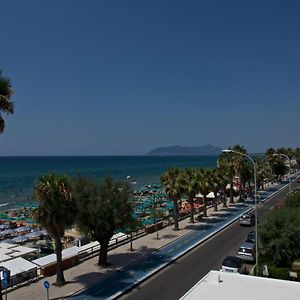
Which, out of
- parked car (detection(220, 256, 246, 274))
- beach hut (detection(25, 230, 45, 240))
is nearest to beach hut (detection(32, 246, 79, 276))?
parked car (detection(220, 256, 246, 274))

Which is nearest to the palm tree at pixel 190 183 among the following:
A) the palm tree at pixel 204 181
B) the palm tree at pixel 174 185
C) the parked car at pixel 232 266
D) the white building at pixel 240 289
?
the palm tree at pixel 174 185

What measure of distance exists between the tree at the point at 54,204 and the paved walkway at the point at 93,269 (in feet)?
10.9

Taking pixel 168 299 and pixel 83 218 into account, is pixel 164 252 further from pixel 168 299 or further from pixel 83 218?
pixel 168 299

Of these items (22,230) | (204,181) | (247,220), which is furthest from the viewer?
(22,230)

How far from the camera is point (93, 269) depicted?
94.0 ft

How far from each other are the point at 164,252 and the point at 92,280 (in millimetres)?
8856

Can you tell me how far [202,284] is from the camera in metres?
16.4

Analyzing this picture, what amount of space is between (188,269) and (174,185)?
50.7ft

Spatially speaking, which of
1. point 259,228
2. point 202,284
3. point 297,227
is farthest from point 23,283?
point 297,227

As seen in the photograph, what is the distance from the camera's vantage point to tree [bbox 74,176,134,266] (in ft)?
94.7

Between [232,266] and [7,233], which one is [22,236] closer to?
[7,233]

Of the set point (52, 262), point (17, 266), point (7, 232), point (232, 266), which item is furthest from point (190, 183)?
point (7, 232)

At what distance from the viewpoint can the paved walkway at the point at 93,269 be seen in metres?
23.8

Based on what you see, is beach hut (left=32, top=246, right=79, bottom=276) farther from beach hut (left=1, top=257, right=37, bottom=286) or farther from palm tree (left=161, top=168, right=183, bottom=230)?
palm tree (left=161, top=168, right=183, bottom=230)
